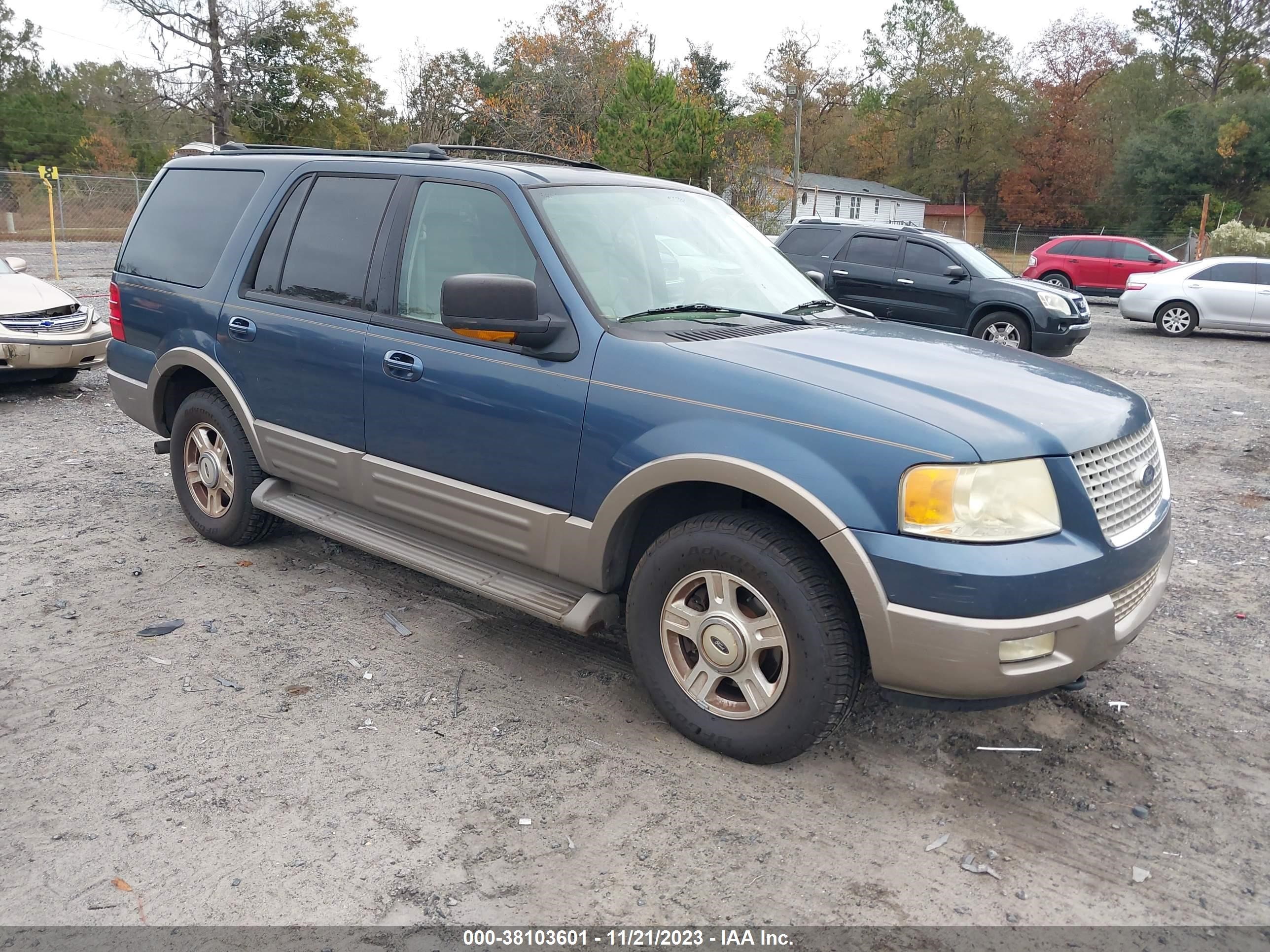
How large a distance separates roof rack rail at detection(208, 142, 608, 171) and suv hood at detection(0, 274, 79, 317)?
14.7ft

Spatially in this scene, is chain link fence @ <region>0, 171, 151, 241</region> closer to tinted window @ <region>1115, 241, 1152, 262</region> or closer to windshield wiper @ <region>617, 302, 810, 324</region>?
tinted window @ <region>1115, 241, 1152, 262</region>

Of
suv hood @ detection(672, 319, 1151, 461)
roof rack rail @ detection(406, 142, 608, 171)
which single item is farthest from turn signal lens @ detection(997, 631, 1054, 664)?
roof rack rail @ detection(406, 142, 608, 171)

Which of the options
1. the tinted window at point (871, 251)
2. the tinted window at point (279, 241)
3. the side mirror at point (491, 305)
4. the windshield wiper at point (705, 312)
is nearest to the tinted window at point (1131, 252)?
the tinted window at point (871, 251)

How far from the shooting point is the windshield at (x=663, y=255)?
3.75 metres

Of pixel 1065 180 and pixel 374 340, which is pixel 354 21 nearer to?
pixel 1065 180

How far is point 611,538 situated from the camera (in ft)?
11.4

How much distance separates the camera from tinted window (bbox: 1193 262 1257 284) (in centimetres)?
1698

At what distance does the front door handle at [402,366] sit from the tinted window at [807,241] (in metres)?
10.9

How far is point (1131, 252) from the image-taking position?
2242 centimetres

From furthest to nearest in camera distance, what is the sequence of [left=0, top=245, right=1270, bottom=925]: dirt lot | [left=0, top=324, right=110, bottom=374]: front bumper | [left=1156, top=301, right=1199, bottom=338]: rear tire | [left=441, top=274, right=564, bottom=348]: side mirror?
[left=1156, top=301, right=1199, bottom=338]: rear tire → [left=0, top=324, right=110, bottom=374]: front bumper → [left=441, top=274, right=564, bottom=348]: side mirror → [left=0, top=245, right=1270, bottom=925]: dirt lot

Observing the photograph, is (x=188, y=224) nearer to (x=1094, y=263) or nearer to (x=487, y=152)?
(x=487, y=152)

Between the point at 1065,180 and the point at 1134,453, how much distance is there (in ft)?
194

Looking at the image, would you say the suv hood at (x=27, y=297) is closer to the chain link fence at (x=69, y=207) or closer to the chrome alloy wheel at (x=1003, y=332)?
the chrome alloy wheel at (x=1003, y=332)

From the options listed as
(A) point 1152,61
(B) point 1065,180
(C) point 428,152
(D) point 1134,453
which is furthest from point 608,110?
(A) point 1152,61
